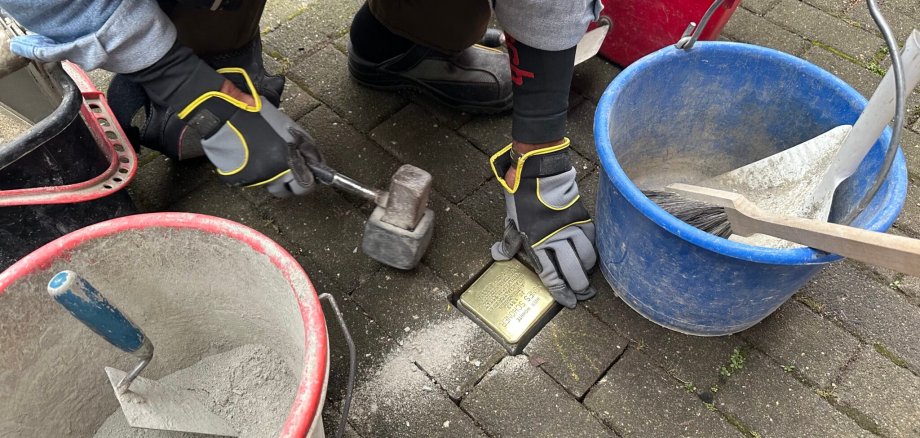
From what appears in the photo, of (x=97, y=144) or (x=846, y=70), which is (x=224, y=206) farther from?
(x=846, y=70)

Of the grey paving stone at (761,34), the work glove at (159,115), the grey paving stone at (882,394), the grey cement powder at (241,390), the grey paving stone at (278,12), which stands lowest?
the grey paving stone at (882,394)

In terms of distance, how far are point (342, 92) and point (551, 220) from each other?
3.25 ft

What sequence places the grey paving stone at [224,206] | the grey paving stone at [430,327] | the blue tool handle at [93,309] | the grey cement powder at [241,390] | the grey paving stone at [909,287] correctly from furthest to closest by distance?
1. the grey paving stone at [224,206]
2. the grey paving stone at [909,287]
3. the grey paving stone at [430,327]
4. the grey cement powder at [241,390]
5. the blue tool handle at [93,309]

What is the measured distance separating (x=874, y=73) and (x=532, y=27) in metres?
1.67

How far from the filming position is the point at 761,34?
2459 mm

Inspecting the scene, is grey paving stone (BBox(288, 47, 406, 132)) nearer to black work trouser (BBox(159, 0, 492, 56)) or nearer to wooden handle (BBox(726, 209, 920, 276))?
black work trouser (BBox(159, 0, 492, 56))

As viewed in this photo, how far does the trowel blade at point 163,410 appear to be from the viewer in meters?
1.13

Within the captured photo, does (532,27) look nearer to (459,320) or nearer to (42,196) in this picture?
(459,320)

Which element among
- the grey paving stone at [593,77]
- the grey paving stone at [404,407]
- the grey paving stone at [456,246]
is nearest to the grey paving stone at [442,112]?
the grey paving stone at [456,246]

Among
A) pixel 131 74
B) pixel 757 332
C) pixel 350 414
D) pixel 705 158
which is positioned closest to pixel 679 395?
pixel 757 332

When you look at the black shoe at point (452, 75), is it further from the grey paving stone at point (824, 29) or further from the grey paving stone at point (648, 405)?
the grey paving stone at point (824, 29)

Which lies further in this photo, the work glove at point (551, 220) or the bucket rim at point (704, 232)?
the work glove at point (551, 220)

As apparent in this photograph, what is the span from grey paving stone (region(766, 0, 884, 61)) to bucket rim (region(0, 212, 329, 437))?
2359mm

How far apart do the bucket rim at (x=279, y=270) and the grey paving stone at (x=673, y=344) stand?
969mm
